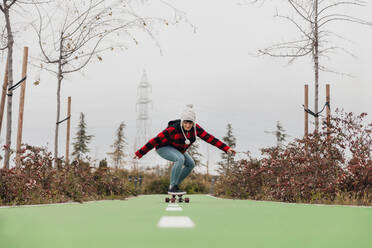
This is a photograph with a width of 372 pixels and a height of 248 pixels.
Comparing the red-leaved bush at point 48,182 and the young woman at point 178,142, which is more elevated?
the young woman at point 178,142

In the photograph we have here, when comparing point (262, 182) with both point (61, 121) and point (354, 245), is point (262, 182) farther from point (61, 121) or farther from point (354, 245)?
point (354, 245)

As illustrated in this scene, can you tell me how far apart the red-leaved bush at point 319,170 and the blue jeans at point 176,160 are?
2936 millimetres

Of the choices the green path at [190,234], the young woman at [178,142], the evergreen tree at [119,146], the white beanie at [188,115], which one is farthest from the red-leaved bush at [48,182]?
the evergreen tree at [119,146]

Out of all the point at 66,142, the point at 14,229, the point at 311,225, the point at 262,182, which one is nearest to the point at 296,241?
the point at 311,225

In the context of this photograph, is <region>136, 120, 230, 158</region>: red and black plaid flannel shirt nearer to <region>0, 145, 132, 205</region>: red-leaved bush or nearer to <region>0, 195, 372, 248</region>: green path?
<region>0, 145, 132, 205</region>: red-leaved bush

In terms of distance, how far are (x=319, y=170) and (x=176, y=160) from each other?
3.67m

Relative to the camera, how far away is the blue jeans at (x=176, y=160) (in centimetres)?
998

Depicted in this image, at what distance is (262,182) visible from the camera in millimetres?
14289

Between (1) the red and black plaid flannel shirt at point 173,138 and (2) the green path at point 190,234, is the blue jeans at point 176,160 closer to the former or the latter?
(1) the red and black plaid flannel shirt at point 173,138

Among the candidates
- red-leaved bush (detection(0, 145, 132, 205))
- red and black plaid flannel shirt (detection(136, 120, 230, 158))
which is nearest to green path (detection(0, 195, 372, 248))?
red-leaved bush (detection(0, 145, 132, 205))

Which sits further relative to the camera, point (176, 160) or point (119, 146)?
point (119, 146)

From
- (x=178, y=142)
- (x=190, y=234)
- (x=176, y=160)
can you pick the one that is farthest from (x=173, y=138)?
(x=190, y=234)

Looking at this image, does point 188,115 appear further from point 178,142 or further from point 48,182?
point 48,182

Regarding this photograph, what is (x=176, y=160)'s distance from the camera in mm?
9953
